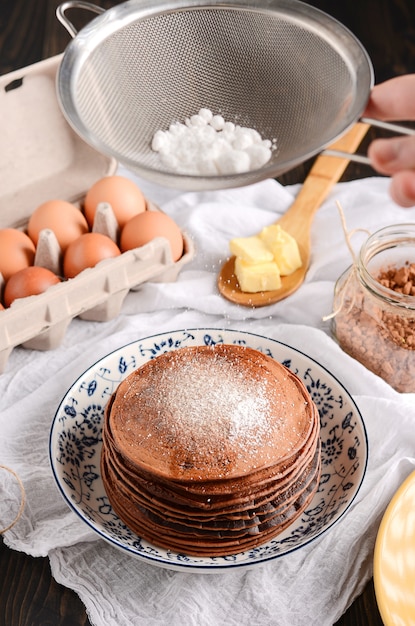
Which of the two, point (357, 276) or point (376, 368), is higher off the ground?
point (357, 276)

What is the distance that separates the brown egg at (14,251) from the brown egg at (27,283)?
1.2 inches

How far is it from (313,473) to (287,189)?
769 millimetres

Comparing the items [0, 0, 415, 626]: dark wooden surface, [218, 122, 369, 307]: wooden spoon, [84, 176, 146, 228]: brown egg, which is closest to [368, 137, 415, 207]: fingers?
[218, 122, 369, 307]: wooden spoon

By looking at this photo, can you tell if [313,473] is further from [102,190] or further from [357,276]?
[102,190]

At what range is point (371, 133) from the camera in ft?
5.95

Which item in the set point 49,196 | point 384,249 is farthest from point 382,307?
point 49,196

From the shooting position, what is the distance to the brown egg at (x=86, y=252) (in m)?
1.34

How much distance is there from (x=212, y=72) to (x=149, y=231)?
308 mm

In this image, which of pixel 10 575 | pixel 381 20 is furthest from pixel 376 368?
pixel 381 20

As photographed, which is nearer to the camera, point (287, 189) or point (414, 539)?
point (414, 539)

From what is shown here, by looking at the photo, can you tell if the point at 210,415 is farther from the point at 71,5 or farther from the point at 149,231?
the point at 71,5

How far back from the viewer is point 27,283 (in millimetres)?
1291

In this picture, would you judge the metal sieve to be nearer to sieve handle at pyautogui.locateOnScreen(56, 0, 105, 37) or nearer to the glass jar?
sieve handle at pyautogui.locateOnScreen(56, 0, 105, 37)

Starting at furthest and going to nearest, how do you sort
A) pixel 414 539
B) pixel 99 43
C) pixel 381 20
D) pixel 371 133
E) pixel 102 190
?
pixel 381 20 → pixel 371 133 → pixel 102 190 → pixel 99 43 → pixel 414 539
